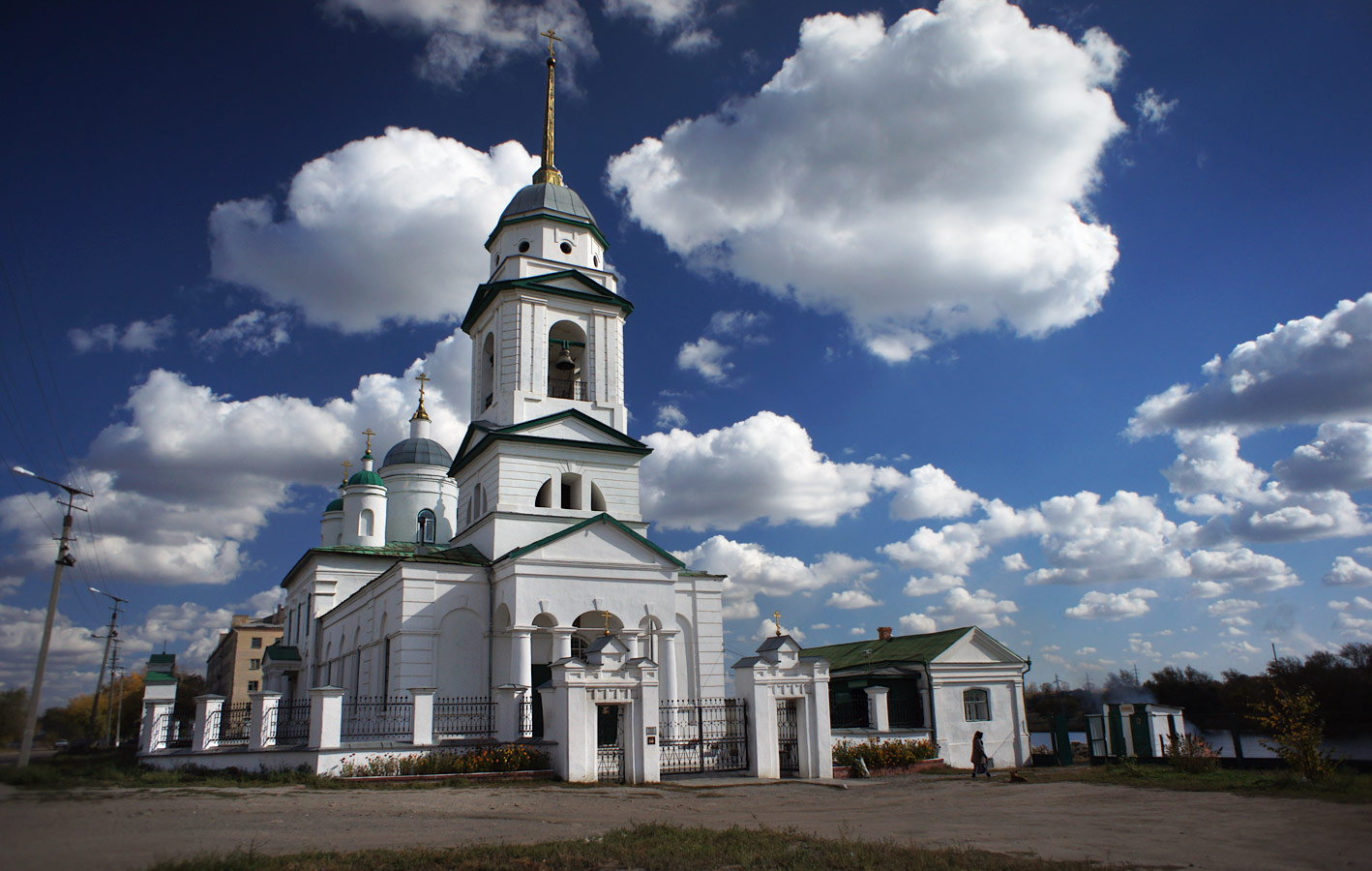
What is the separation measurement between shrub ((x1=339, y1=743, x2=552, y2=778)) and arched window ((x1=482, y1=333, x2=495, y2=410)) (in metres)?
12.3

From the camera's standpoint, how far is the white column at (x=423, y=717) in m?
15.1

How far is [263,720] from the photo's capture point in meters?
15.9

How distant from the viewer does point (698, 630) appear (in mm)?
22859

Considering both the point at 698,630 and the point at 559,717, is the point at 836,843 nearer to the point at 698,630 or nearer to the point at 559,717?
the point at 559,717

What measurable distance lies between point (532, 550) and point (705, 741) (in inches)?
229

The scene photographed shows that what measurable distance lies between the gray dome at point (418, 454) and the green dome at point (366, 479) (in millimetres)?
2481

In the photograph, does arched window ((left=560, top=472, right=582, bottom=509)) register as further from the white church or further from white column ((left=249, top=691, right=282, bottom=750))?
white column ((left=249, top=691, right=282, bottom=750))

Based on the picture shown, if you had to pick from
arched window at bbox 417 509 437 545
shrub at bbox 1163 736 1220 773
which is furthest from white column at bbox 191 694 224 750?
shrub at bbox 1163 736 1220 773

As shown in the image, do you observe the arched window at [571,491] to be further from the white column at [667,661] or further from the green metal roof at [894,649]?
the green metal roof at [894,649]

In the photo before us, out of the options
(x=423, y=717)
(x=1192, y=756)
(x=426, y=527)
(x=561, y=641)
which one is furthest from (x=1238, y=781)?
(x=426, y=527)

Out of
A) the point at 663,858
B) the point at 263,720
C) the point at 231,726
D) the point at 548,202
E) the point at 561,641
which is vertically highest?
the point at 548,202

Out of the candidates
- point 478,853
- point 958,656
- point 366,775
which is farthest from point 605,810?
point 958,656

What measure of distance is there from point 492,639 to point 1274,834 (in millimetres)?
15715

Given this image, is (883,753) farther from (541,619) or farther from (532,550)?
(532,550)
